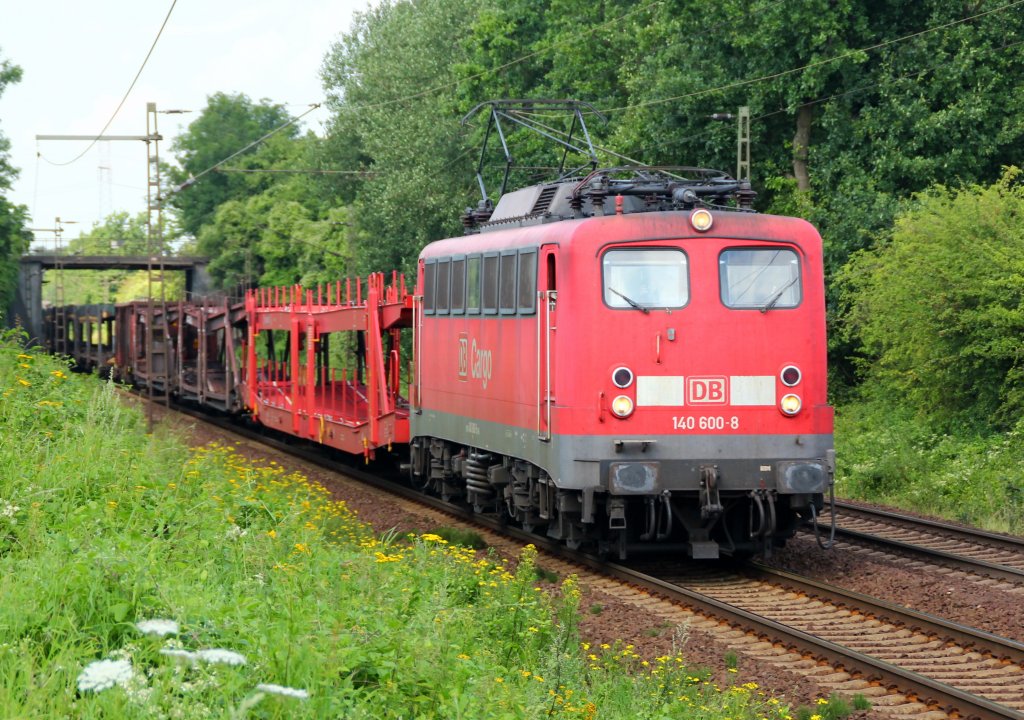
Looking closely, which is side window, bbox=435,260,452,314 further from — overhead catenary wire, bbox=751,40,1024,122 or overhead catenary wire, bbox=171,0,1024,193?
overhead catenary wire, bbox=751,40,1024,122

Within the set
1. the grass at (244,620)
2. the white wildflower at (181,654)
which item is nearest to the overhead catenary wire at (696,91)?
the grass at (244,620)

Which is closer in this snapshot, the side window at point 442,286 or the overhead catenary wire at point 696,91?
the side window at point 442,286

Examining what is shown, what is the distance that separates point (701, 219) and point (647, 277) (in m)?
0.73

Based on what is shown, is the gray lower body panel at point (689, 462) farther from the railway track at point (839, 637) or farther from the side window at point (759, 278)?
the side window at point (759, 278)

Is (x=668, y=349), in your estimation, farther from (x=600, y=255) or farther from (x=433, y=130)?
(x=433, y=130)

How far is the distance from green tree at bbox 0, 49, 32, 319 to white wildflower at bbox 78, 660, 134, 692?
137 feet

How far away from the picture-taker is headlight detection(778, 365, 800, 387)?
1262 cm

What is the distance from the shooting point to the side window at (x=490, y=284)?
47.7 ft

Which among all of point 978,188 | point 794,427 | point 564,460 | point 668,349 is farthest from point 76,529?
point 978,188

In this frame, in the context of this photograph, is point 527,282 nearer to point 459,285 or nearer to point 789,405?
point 459,285

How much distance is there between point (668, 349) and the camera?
41.1ft

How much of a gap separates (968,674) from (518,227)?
7299 millimetres

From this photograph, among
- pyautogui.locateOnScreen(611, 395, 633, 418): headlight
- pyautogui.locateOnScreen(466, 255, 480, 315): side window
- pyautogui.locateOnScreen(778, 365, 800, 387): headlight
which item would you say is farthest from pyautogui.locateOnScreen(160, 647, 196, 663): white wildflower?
pyautogui.locateOnScreen(466, 255, 480, 315): side window

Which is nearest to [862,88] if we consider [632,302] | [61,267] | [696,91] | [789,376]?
[696,91]
